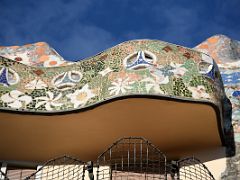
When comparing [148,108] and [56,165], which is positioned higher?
[148,108]

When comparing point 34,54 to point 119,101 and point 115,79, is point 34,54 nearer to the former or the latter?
point 115,79

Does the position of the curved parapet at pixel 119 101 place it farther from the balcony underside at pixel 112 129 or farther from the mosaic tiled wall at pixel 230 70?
the mosaic tiled wall at pixel 230 70

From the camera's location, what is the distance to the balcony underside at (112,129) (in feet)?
21.1

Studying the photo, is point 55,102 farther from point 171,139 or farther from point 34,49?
point 34,49

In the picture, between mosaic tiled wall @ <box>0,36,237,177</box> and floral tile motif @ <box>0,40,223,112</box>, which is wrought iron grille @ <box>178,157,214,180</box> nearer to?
mosaic tiled wall @ <box>0,36,237,177</box>

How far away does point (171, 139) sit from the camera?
6.91m

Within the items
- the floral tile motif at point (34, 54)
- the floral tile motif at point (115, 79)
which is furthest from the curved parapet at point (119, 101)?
the floral tile motif at point (34, 54)

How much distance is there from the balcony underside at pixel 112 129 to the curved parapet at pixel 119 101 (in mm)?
13

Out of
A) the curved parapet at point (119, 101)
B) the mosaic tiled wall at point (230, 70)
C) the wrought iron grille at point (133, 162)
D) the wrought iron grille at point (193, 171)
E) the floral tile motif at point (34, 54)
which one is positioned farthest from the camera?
Answer: the floral tile motif at point (34, 54)

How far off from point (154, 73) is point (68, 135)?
155cm

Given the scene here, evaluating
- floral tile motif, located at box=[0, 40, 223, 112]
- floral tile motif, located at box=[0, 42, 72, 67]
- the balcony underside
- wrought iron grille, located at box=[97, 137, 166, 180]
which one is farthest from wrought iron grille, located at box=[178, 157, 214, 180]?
floral tile motif, located at box=[0, 42, 72, 67]

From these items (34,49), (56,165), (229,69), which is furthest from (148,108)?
(34,49)

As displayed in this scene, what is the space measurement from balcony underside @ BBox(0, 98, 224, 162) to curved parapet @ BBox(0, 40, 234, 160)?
1 centimetres

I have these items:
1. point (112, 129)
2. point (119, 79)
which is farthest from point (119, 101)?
point (112, 129)
